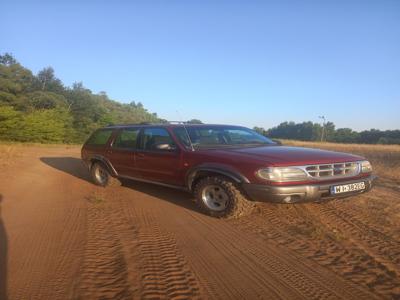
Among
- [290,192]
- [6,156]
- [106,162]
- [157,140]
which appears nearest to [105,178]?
[106,162]

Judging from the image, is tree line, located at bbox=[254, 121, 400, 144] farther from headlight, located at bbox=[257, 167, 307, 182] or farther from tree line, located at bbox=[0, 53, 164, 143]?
headlight, located at bbox=[257, 167, 307, 182]

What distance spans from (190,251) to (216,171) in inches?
59.1

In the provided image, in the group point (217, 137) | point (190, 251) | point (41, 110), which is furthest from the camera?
point (41, 110)

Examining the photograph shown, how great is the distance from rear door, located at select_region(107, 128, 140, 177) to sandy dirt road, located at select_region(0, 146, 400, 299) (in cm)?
88

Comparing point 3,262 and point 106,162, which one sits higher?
point 106,162

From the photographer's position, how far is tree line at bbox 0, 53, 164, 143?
35.7 metres

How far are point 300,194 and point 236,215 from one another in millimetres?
1021

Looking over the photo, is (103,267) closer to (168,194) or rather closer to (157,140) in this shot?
(157,140)

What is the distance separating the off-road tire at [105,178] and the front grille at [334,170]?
454cm

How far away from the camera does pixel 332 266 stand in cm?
343

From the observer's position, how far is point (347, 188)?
4.88 metres

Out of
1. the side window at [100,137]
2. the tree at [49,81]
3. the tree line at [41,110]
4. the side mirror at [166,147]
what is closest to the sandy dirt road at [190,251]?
the side mirror at [166,147]

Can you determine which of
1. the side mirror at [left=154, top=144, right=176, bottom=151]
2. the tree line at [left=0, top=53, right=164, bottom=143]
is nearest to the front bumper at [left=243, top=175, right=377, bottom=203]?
the side mirror at [left=154, top=144, right=176, bottom=151]

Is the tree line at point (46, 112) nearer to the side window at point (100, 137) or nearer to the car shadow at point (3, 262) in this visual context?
the side window at point (100, 137)
